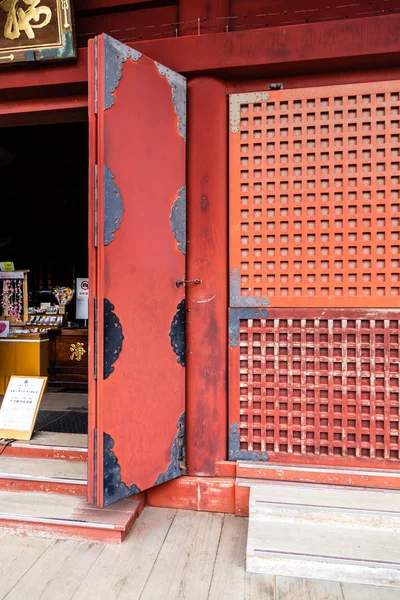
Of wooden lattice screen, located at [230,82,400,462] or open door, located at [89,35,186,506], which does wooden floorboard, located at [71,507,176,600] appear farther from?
wooden lattice screen, located at [230,82,400,462]

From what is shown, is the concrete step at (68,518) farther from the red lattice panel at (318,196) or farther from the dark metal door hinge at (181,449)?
the red lattice panel at (318,196)

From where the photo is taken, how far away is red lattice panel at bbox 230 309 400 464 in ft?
7.48

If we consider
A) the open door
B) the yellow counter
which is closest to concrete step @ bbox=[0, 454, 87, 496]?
the open door

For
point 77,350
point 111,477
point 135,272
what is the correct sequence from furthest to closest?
1. point 77,350
2. point 135,272
3. point 111,477

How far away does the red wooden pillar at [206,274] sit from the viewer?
94.0 inches

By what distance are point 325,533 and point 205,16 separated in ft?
9.49

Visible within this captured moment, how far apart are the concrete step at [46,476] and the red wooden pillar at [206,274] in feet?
2.16

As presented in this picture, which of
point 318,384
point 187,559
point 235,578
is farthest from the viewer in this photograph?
point 318,384

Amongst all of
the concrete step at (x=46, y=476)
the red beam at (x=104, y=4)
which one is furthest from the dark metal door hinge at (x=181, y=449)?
the red beam at (x=104, y=4)

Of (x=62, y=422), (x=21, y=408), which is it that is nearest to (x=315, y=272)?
(x=21, y=408)

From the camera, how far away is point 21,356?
15.3ft

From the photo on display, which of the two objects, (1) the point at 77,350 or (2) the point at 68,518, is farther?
(1) the point at 77,350

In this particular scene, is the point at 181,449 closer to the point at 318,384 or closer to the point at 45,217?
the point at 318,384

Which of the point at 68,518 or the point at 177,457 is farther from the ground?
the point at 177,457
